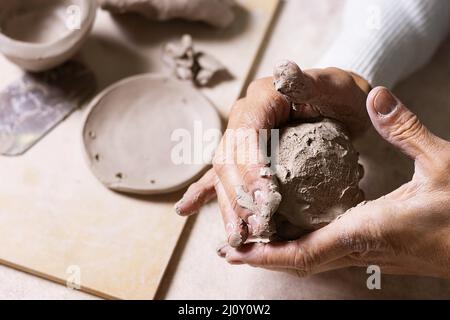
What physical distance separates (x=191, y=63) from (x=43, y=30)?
0.51 m

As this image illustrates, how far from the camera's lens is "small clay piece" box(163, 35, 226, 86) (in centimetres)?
172

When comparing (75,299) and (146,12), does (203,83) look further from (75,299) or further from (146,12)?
(75,299)

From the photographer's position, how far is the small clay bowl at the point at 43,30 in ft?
5.01

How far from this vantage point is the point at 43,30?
67.3 inches

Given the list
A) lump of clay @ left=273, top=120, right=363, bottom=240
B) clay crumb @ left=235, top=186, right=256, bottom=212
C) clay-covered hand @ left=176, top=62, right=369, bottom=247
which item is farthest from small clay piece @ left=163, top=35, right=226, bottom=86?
clay crumb @ left=235, top=186, right=256, bottom=212

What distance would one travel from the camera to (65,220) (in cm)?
148

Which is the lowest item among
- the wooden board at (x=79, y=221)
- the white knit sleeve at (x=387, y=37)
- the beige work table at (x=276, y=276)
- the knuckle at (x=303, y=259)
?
the wooden board at (x=79, y=221)

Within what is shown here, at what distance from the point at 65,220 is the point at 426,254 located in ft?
3.22

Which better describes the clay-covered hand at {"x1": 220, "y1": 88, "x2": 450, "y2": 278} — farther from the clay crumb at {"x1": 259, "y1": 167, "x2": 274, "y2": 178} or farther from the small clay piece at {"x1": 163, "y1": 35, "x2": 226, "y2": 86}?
the small clay piece at {"x1": 163, "y1": 35, "x2": 226, "y2": 86}

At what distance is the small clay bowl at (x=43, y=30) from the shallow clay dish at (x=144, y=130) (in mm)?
191

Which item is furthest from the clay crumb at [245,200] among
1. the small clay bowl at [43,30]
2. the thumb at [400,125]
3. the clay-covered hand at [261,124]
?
the small clay bowl at [43,30]

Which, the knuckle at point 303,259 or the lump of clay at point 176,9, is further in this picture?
the lump of clay at point 176,9

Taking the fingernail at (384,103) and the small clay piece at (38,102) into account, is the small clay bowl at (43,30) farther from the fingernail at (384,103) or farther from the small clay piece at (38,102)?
the fingernail at (384,103)

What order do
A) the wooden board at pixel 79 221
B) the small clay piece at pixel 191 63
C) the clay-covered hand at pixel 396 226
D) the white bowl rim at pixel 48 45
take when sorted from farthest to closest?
the small clay piece at pixel 191 63, the white bowl rim at pixel 48 45, the wooden board at pixel 79 221, the clay-covered hand at pixel 396 226
